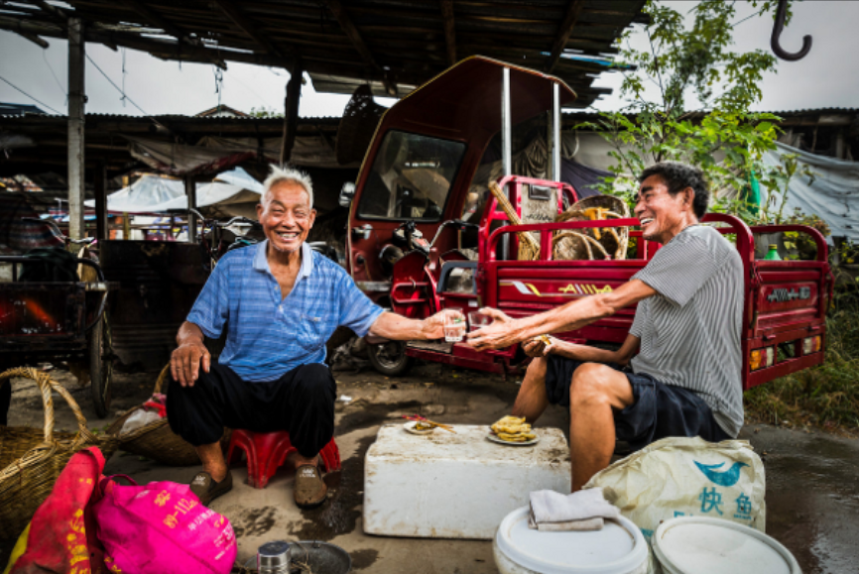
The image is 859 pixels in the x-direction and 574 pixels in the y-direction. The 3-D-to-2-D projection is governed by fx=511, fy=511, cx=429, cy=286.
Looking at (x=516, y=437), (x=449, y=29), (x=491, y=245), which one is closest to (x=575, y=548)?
(x=516, y=437)

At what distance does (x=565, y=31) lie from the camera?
6.02m

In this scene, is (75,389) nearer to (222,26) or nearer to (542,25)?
(222,26)

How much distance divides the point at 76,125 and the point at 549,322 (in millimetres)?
7145

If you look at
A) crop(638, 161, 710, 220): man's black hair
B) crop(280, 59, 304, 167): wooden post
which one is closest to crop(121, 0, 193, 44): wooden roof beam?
crop(280, 59, 304, 167): wooden post

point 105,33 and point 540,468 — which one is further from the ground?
point 105,33

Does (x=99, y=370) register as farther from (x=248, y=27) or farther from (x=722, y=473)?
(x=248, y=27)

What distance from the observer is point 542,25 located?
6.09 meters

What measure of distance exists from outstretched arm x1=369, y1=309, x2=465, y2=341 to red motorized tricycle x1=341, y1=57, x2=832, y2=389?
1.13 metres

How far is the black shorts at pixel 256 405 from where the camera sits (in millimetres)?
2477

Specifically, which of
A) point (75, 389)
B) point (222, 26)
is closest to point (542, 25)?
point (222, 26)

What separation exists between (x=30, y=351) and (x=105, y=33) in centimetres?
547

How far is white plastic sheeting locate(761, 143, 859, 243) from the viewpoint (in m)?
8.00

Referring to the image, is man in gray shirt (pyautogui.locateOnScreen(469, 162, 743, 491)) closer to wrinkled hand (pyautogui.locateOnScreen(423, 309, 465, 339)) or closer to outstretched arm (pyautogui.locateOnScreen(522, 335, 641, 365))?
outstretched arm (pyautogui.locateOnScreen(522, 335, 641, 365))

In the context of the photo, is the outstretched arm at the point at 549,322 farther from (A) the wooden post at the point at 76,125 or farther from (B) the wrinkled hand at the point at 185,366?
(A) the wooden post at the point at 76,125
